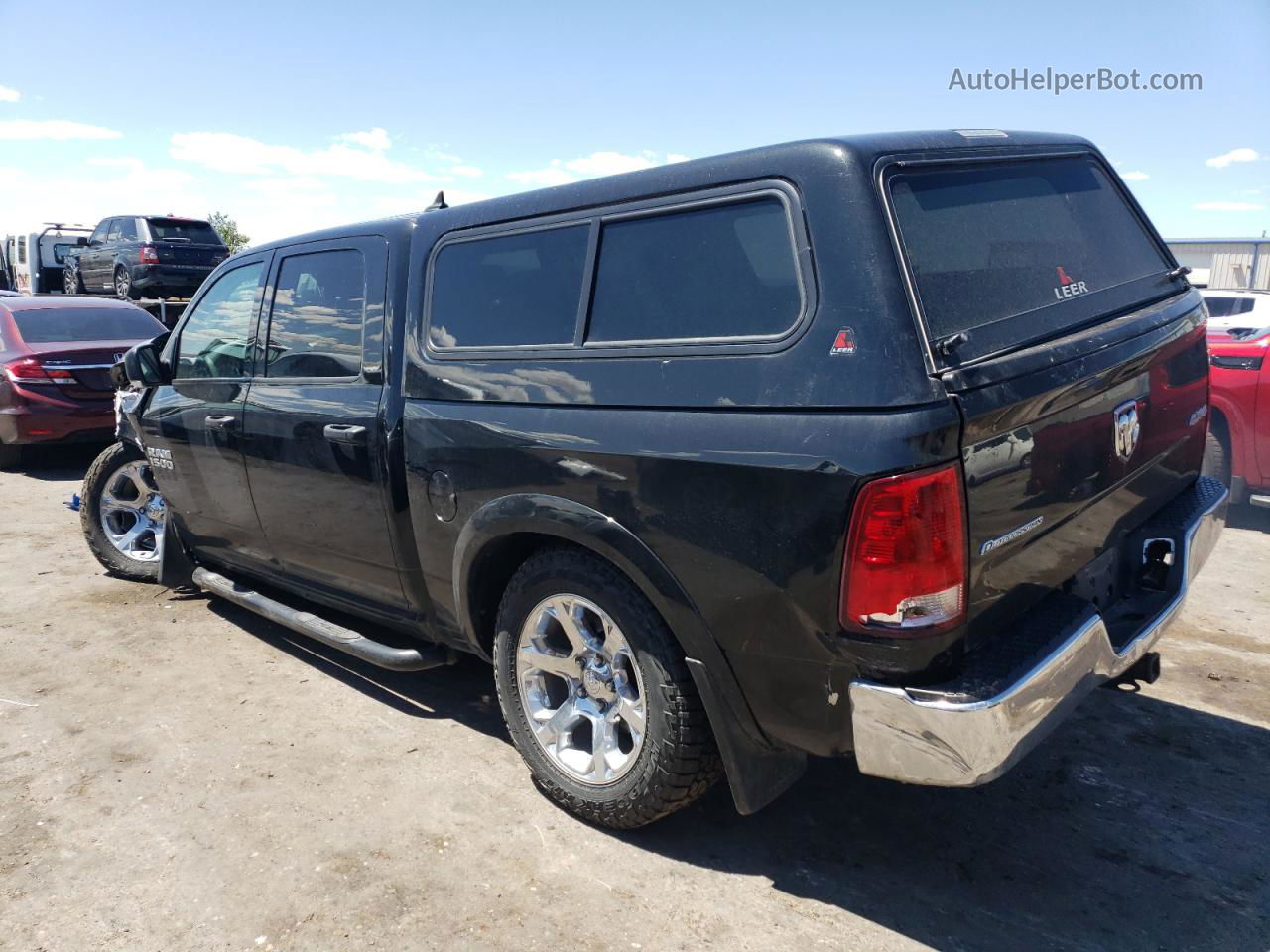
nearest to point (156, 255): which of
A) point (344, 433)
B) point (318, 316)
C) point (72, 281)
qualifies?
point (72, 281)

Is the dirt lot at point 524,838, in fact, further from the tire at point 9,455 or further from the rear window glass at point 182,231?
the rear window glass at point 182,231

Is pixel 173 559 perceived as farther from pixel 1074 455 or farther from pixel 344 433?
pixel 1074 455

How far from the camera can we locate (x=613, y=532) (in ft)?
8.71

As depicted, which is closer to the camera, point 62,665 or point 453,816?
point 453,816

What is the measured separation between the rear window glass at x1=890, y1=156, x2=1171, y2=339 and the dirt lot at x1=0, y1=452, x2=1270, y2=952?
1583 millimetres

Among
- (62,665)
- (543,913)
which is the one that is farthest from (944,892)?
(62,665)

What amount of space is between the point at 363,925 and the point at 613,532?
128 cm

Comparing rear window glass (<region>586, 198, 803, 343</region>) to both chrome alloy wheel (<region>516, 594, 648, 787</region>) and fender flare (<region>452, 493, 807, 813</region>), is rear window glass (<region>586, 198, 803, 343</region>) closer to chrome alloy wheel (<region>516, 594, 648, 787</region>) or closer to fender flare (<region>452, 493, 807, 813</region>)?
fender flare (<region>452, 493, 807, 813</region>)

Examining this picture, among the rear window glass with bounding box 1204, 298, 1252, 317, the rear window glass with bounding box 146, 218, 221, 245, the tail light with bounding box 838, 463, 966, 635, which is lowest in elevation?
the tail light with bounding box 838, 463, 966, 635

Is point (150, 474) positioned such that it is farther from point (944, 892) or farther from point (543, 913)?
point (944, 892)

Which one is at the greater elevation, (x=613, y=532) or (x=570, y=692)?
(x=613, y=532)

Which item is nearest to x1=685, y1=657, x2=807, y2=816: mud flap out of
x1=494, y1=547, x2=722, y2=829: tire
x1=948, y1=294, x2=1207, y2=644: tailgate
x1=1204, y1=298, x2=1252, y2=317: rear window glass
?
x1=494, y1=547, x2=722, y2=829: tire

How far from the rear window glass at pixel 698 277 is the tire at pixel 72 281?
20931mm

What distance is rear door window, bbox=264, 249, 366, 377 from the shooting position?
12.2 feet
